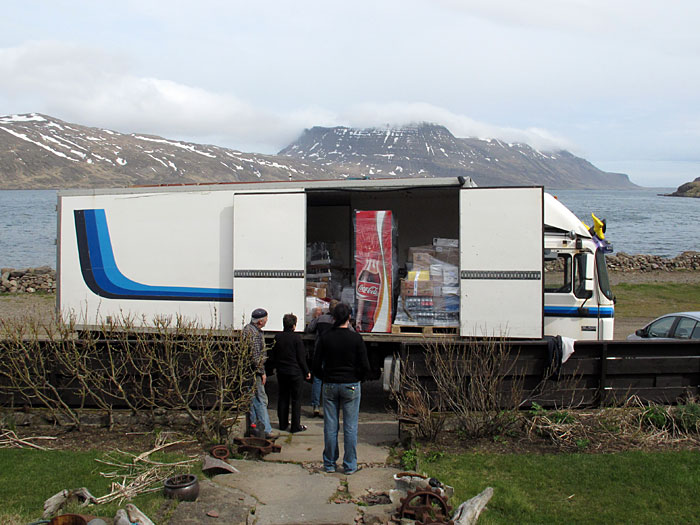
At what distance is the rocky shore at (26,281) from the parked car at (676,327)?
2274 centimetres

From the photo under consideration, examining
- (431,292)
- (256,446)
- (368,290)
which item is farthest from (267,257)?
(256,446)

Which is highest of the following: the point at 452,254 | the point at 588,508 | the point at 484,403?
the point at 452,254

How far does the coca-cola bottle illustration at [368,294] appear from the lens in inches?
389

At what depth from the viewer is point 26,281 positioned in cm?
2706

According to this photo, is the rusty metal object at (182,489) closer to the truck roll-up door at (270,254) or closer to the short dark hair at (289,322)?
the short dark hair at (289,322)

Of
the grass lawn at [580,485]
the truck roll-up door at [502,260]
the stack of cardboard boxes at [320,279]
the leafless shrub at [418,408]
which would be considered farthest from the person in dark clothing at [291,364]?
the truck roll-up door at [502,260]

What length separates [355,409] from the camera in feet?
22.4

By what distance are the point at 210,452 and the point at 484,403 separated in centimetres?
314

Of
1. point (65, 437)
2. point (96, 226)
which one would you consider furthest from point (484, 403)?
point (96, 226)

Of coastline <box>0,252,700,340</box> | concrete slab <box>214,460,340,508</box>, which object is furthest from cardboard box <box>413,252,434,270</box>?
coastline <box>0,252,700,340</box>

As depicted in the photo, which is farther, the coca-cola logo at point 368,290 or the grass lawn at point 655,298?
the grass lawn at point 655,298

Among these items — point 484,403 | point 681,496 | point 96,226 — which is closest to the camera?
point 681,496

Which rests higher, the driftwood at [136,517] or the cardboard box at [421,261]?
the cardboard box at [421,261]

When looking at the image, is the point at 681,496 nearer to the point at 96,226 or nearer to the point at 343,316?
the point at 343,316
